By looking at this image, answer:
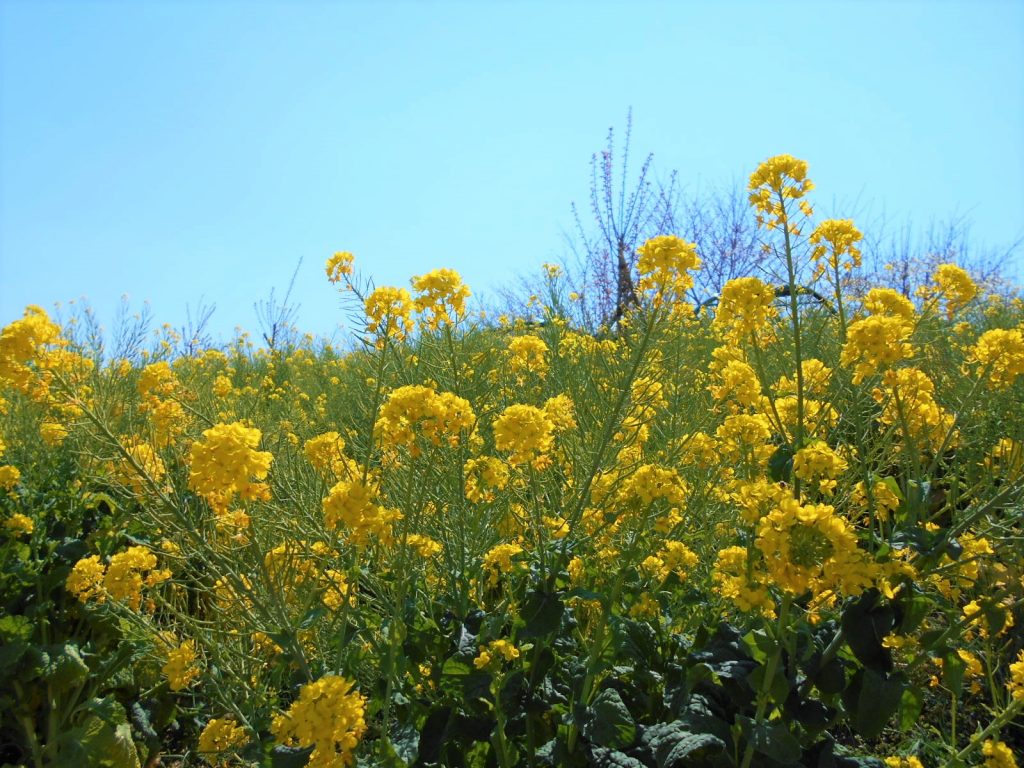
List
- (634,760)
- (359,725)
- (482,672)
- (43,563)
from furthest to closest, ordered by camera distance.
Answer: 1. (43,563)
2. (482,672)
3. (634,760)
4. (359,725)

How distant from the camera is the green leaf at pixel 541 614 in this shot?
5.54ft

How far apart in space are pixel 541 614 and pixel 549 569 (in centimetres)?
23

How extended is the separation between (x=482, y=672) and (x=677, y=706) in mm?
433

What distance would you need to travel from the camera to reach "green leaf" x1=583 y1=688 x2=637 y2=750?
5.24 feet

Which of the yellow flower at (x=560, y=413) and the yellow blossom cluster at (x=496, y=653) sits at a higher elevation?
the yellow flower at (x=560, y=413)

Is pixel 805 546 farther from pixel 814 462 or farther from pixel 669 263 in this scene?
pixel 669 263

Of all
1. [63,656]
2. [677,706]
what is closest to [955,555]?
[677,706]

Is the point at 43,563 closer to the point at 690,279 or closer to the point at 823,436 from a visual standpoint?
the point at 690,279

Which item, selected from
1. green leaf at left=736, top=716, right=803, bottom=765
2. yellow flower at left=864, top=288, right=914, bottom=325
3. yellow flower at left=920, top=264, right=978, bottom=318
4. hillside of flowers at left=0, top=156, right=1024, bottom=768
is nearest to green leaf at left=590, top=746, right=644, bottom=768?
hillside of flowers at left=0, top=156, right=1024, bottom=768

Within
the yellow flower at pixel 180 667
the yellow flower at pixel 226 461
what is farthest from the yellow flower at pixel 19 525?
the yellow flower at pixel 226 461

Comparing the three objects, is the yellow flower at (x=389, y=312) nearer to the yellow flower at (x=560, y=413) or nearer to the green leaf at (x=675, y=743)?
the yellow flower at (x=560, y=413)

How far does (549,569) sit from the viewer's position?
1942mm

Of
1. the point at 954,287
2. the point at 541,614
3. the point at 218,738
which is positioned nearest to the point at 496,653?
the point at 541,614

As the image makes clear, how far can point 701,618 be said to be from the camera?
2.10 m
